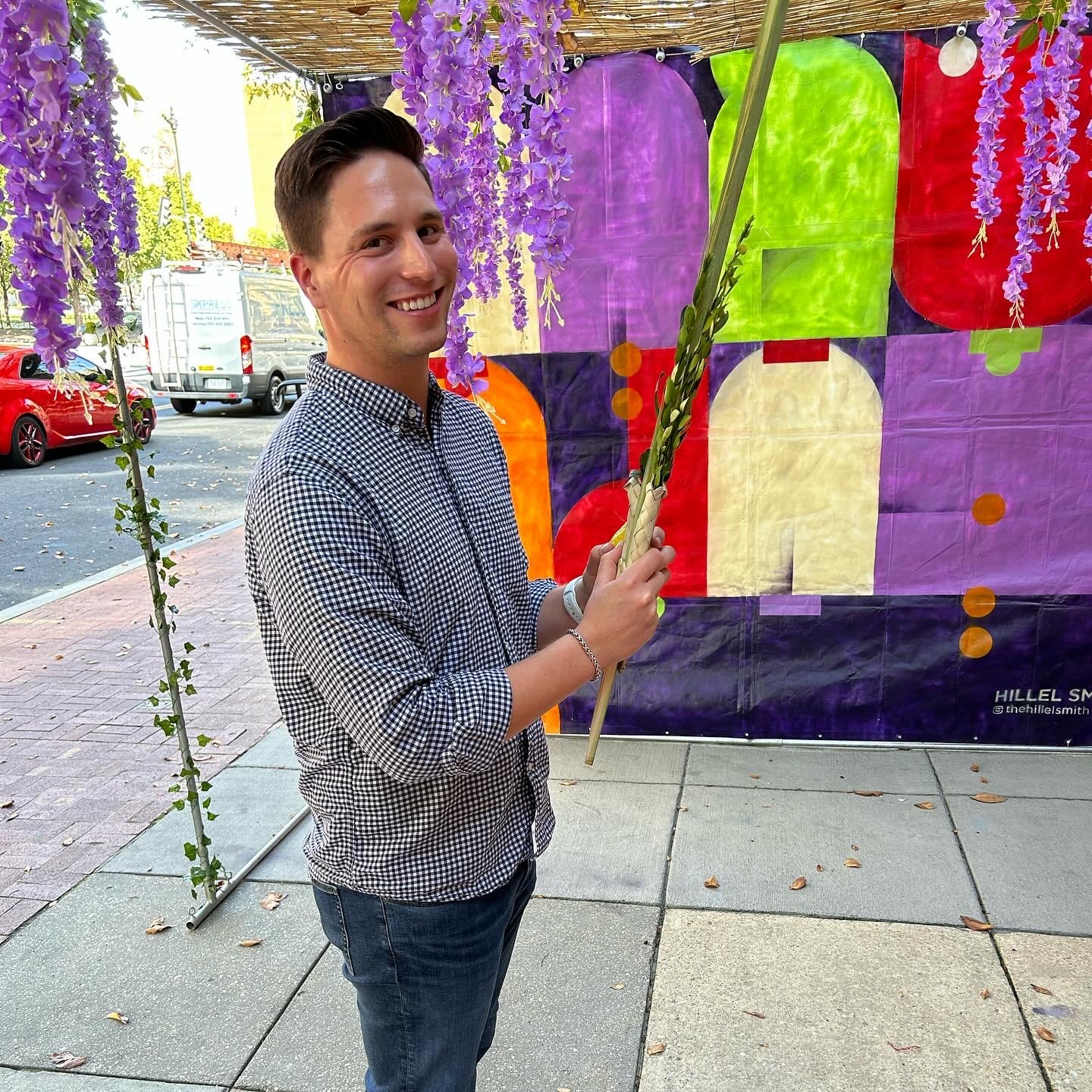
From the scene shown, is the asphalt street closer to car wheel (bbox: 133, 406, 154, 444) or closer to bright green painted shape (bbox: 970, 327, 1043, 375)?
car wheel (bbox: 133, 406, 154, 444)

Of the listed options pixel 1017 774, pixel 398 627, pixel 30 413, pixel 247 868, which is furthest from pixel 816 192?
pixel 30 413

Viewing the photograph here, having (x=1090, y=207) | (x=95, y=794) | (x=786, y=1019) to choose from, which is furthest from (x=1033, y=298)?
(x=95, y=794)

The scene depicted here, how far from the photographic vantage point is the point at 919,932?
9.20 feet

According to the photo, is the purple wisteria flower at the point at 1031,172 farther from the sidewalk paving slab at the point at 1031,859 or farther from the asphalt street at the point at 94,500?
the asphalt street at the point at 94,500

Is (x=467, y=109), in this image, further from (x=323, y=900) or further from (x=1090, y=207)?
(x=1090, y=207)

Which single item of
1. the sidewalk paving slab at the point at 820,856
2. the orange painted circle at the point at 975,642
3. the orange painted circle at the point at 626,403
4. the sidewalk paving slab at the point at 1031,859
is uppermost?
the orange painted circle at the point at 626,403

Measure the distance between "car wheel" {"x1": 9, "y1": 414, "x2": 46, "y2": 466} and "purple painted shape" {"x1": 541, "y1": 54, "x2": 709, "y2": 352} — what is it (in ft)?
36.1

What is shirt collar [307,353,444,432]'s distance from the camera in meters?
1.38

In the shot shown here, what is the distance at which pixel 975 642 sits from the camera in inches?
150

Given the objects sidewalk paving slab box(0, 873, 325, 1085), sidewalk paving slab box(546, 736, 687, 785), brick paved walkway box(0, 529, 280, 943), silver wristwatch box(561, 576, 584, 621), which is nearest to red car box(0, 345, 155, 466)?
brick paved walkway box(0, 529, 280, 943)

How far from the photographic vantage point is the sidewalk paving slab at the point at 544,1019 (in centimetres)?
236

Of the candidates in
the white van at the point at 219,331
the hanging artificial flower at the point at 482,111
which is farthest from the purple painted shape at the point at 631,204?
the white van at the point at 219,331

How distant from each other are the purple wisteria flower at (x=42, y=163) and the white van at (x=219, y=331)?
14.8m

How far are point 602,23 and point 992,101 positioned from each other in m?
1.40
